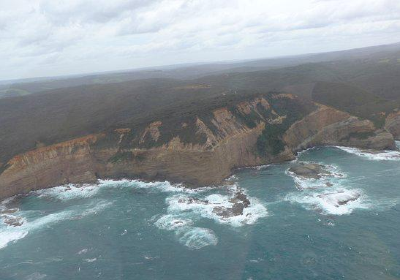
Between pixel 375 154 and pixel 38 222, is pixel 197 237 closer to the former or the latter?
pixel 38 222

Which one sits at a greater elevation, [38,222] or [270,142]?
[270,142]

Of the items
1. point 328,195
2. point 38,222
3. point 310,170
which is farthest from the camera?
point 310,170

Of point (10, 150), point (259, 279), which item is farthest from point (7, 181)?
point (259, 279)

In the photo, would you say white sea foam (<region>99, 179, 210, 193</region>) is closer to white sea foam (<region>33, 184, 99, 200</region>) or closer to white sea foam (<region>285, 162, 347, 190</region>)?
white sea foam (<region>33, 184, 99, 200</region>)

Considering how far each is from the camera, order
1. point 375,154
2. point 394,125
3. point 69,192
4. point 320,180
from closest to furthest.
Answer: point 320,180
point 69,192
point 375,154
point 394,125

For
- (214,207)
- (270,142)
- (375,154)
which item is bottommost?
(214,207)

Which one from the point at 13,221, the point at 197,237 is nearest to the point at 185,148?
the point at 197,237

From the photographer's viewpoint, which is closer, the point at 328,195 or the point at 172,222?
the point at 172,222
